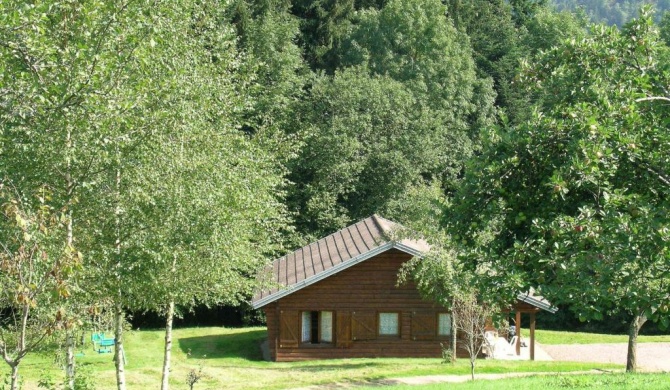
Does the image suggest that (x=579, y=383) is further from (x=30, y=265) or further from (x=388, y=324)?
(x=388, y=324)

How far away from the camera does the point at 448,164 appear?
43.7m

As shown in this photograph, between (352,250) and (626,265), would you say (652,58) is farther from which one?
(352,250)

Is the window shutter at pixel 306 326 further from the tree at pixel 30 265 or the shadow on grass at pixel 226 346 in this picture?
the tree at pixel 30 265

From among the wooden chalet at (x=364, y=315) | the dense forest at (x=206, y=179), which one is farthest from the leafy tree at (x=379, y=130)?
the dense forest at (x=206, y=179)

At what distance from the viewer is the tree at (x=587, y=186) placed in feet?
25.5

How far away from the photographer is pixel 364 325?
2922cm

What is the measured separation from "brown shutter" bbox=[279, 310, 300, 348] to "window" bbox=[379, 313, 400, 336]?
313 centimetres

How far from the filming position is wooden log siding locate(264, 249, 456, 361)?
29016 mm

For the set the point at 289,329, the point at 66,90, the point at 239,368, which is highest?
the point at 66,90

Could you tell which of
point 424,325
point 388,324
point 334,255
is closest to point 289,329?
point 334,255

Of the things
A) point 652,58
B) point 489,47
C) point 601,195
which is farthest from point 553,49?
point 489,47

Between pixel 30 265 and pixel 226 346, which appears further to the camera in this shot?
pixel 226 346

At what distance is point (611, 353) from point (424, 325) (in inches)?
312

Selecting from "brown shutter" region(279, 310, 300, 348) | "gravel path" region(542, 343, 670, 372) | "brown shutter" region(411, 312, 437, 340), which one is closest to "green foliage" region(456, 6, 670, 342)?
"brown shutter" region(411, 312, 437, 340)
